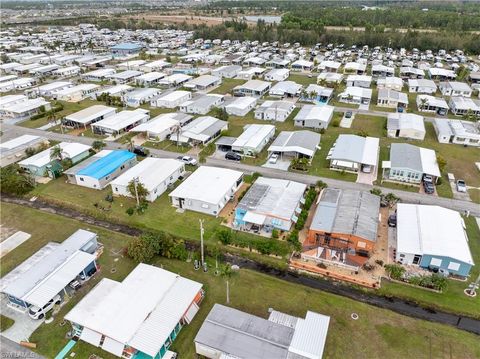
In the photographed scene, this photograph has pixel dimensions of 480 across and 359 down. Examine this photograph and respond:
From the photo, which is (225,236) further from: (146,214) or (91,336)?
(91,336)

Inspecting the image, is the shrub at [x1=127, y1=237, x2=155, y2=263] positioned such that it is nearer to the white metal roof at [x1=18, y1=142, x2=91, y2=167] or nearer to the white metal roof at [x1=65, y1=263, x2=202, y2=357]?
the white metal roof at [x1=65, y1=263, x2=202, y2=357]

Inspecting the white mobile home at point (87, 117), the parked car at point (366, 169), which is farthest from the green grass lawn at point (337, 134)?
the white mobile home at point (87, 117)

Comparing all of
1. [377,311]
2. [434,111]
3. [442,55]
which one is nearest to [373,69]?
[434,111]

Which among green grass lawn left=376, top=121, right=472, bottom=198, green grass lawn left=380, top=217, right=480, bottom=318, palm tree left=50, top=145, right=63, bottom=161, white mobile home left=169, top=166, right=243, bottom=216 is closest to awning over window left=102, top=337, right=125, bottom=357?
white mobile home left=169, top=166, right=243, bottom=216

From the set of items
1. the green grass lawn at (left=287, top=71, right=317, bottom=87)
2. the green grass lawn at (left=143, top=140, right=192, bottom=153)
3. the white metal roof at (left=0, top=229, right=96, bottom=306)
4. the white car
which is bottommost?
the white metal roof at (left=0, top=229, right=96, bottom=306)

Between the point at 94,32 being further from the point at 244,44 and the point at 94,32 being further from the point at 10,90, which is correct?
the point at 10,90

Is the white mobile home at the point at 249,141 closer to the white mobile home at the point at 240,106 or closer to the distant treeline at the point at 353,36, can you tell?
the white mobile home at the point at 240,106

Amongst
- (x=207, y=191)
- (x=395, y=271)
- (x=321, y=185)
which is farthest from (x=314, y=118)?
(x=395, y=271)
